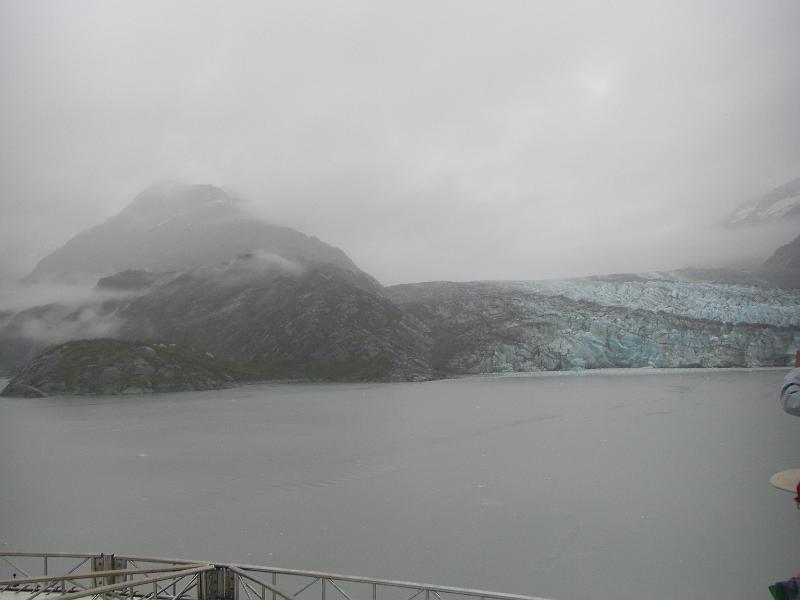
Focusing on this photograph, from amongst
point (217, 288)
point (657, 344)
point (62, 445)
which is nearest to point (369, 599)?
point (62, 445)

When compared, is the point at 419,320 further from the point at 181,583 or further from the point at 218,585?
the point at 218,585

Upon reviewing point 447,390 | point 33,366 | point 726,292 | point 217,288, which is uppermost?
point 217,288

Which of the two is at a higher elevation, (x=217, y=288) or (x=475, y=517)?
(x=217, y=288)

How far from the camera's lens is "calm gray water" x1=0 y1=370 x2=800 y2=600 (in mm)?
9086

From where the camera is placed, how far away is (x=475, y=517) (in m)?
11.5

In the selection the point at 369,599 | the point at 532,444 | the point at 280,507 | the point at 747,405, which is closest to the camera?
the point at 369,599

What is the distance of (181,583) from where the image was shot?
8430 millimetres

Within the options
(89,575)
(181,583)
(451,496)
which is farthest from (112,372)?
(89,575)

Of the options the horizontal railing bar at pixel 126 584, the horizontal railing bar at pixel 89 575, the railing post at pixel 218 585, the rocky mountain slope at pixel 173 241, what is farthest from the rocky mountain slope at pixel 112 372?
the rocky mountain slope at pixel 173 241

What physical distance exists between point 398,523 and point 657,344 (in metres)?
56.6

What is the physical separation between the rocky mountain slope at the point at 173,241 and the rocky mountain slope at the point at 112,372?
76.2 meters

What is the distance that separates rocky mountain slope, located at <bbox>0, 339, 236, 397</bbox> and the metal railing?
5076 centimetres

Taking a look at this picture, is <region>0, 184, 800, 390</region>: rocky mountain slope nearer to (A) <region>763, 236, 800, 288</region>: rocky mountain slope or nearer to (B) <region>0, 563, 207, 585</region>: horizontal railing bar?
(A) <region>763, 236, 800, 288</region>: rocky mountain slope

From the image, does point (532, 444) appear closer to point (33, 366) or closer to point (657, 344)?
point (657, 344)
